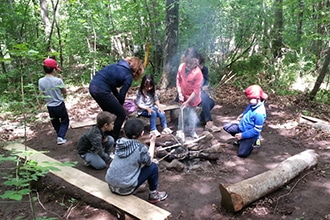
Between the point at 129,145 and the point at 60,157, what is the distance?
2272 millimetres

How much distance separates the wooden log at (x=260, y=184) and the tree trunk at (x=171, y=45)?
492 cm

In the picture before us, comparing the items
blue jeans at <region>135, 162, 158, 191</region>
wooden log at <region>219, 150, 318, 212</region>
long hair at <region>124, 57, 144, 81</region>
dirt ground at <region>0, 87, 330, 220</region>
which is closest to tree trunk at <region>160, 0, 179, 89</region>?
dirt ground at <region>0, 87, 330, 220</region>

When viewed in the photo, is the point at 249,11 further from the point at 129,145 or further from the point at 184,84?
the point at 129,145

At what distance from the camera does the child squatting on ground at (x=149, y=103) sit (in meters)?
5.66

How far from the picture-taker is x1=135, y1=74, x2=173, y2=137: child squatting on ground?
18.6ft

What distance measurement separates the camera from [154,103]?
5.88 m

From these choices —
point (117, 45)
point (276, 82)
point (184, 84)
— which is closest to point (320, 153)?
point (184, 84)

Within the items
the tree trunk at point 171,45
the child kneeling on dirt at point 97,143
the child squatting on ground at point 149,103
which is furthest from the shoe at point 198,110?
the tree trunk at point 171,45

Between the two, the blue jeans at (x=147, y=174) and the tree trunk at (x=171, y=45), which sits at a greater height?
the tree trunk at (x=171, y=45)

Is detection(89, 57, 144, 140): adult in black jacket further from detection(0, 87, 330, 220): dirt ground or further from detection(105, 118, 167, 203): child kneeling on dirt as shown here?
detection(105, 118, 167, 203): child kneeling on dirt

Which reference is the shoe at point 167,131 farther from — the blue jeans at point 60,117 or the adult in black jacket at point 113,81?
the blue jeans at point 60,117

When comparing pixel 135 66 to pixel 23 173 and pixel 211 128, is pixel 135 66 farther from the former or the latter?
pixel 23 173

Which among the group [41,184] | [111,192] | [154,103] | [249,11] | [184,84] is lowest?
[41,184]

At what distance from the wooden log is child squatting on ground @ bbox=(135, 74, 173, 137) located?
2.50 metres
